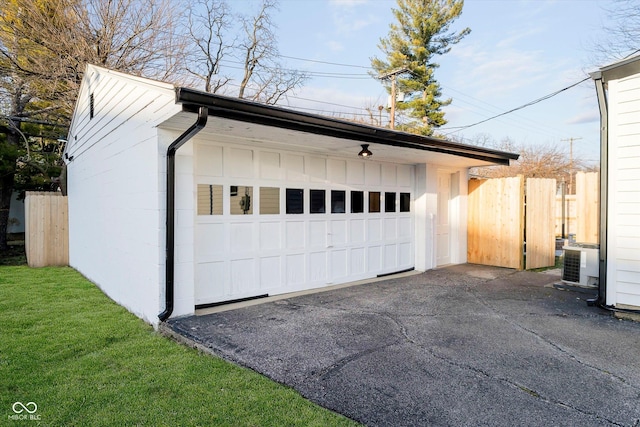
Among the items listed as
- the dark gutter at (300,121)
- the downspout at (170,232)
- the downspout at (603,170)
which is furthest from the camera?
the downspout at (603,170)

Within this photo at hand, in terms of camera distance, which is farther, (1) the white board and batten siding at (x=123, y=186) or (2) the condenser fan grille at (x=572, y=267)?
(2) the condenser fan grille at (x=572, y=267)

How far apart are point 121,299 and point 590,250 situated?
7.34 meters

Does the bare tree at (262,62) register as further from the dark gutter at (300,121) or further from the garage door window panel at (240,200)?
the garage door window panel at (240,200)

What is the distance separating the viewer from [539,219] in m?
8.25

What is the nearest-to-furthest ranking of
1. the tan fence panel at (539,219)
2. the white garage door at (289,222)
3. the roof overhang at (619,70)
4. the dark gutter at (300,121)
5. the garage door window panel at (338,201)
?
the dark gutter at (300,121)
the roof overhang at (619,70)
the white garage door at (289,222)
the garage door window panel at (338,201)
the tan fence panel at (539,219)

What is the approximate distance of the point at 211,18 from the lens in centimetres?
1698

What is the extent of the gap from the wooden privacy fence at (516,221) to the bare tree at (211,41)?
13.2 metres

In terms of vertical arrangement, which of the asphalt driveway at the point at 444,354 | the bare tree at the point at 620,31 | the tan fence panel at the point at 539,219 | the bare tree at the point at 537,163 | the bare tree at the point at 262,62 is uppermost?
the bare tree at the point at 262,62

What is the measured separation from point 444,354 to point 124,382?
9.05ft

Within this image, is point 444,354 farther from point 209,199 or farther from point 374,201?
point 374,201

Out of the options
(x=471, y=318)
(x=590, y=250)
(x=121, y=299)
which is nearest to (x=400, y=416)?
(x=471, y=318)

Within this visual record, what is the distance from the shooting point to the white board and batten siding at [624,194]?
14.8 feet

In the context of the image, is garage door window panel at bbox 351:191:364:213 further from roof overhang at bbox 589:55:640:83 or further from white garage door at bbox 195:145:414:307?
roof overhang at bbox 589:55:640:83

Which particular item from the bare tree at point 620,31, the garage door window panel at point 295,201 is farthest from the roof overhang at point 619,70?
the bare tree at point 620,31
